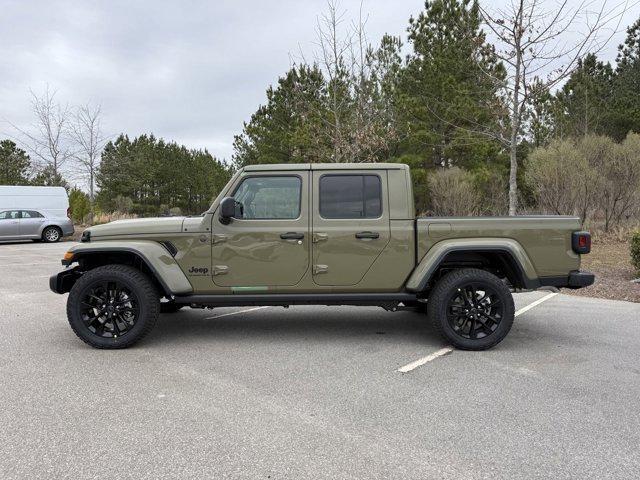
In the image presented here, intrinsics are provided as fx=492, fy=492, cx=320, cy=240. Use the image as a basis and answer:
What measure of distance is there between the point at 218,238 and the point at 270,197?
67 cm

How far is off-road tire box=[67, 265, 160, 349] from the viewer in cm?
487

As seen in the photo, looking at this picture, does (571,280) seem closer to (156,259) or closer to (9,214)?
(156,259)

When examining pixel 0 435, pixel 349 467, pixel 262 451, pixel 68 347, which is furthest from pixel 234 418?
pixel 68 347

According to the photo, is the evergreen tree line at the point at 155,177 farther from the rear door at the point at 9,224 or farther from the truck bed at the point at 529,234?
the truck bed at the point at 529,234

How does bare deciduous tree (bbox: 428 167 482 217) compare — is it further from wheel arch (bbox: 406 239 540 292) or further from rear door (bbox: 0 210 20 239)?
rear door (bbox: 0 210 20 239)

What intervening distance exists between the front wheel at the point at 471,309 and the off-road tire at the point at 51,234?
60.7ft

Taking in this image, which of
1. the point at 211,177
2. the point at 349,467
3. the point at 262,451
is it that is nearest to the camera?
the point at 349,467

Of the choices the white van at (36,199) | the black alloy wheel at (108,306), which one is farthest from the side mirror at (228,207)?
the white van at (36,199)

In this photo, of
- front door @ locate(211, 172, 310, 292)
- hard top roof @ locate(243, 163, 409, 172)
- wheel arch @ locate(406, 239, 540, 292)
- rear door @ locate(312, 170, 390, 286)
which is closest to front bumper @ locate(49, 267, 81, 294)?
front door @ locate(211, 172, 310, 292)

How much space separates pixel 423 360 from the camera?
180 inches

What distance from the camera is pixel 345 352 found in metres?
4.83

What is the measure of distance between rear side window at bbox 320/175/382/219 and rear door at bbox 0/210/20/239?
17667mm

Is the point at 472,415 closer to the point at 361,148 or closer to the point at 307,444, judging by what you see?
the point at 307,444

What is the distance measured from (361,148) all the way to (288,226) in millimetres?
9806
